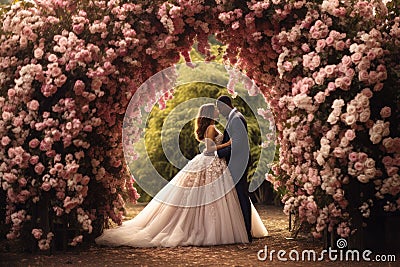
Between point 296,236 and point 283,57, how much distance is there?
235 cm

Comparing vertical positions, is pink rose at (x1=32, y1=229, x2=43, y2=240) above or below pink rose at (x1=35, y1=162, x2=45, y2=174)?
below

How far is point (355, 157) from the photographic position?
19.7ft

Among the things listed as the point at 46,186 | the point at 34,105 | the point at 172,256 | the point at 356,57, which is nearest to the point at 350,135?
the point at 356,57

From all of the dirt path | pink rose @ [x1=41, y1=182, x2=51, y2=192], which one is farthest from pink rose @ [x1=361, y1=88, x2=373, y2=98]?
pink rose @ [x1=41, y1=182, x2=51, y2=192]

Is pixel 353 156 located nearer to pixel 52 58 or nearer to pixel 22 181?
pixel 52 58

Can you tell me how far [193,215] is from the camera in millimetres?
7590

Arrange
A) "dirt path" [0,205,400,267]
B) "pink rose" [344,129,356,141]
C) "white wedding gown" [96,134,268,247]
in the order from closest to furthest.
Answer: "pink rose" [344,129,356,141] → "dirt path" [0,205,400,267] → "white wedding gown" [96,134,268,247]

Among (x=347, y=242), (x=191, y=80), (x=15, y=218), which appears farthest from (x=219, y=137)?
(x=191, y=80)

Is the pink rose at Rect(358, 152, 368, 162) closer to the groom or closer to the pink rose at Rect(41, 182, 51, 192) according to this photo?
the groom

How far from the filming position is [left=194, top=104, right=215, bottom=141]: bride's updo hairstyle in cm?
789

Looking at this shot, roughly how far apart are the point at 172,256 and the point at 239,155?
1.58m

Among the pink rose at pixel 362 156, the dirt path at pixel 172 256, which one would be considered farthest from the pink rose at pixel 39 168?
the pink rose at pixel 362 156

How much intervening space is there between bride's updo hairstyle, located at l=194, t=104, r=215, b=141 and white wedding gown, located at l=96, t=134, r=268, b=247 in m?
0.22

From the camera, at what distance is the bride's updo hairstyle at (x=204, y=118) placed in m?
7.89
